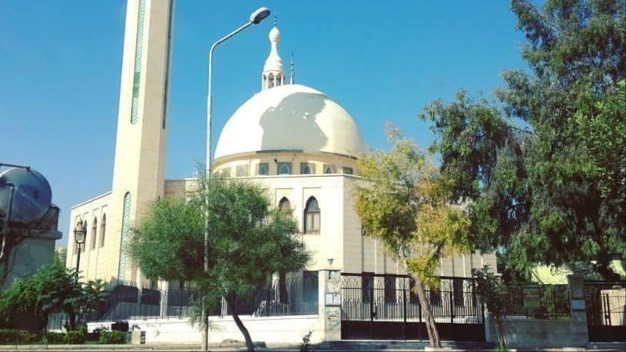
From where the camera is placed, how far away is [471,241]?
17.5 meters

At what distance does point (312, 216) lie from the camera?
1330 inches

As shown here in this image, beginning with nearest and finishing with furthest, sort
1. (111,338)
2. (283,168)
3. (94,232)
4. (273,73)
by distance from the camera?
1. (111,338)
2. (283,168)
3. (94,232)
4. (273,73)

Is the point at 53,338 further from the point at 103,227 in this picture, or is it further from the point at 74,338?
the point at 103,227

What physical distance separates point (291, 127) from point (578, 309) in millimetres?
24006

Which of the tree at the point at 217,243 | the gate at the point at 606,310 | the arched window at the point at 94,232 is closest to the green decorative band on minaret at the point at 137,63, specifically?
the arched window at the point at 94,232

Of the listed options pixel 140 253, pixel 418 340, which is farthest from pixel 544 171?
pixel 140 253

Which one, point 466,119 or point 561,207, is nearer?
point 561,207

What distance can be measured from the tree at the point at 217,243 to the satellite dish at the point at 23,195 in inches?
438

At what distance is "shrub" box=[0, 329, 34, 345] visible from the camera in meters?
19.2

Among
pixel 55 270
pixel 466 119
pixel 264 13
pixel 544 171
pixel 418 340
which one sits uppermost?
pixel 264 13

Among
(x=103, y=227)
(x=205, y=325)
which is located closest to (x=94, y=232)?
(x=103, y=227)

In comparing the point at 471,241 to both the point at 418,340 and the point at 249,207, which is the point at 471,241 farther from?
the point at 249,207

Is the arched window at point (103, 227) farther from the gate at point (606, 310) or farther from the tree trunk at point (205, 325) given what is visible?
the gate at point (606, 310)

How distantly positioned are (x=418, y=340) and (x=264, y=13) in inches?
409
